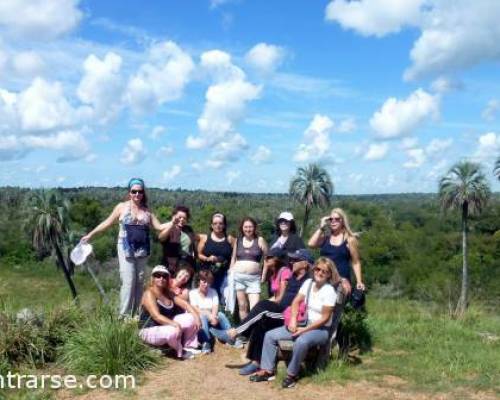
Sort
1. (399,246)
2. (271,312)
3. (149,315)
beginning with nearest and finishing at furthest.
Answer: (271,312) < (149,315) < (399,246)

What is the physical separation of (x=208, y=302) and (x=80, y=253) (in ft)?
5.04

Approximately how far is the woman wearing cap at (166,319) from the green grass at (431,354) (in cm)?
148

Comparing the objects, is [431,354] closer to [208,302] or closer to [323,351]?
[323,351]

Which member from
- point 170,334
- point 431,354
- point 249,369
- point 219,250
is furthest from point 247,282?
point 431,354

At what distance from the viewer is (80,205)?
60.2 meters

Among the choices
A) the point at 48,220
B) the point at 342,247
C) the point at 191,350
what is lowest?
the point at 191,350

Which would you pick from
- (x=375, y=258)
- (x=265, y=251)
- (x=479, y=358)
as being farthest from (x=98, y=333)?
(x=375, y=258)

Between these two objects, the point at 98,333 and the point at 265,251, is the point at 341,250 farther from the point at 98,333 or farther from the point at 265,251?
the point at 98,333

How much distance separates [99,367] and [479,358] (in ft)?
12.6

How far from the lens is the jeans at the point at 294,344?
515 cm

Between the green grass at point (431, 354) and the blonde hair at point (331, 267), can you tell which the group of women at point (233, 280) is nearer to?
the blonde hair at point (331, 267)

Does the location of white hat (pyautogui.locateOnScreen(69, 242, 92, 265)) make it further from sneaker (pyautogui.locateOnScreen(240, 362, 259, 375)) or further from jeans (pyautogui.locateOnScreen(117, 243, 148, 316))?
sneaker (pyautogui.locateOnScreen(240, 362, 259, 375))

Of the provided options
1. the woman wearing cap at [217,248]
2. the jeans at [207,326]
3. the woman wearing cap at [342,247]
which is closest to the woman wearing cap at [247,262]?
the woman wearing cap at [217,248]

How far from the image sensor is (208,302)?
6492 mm
